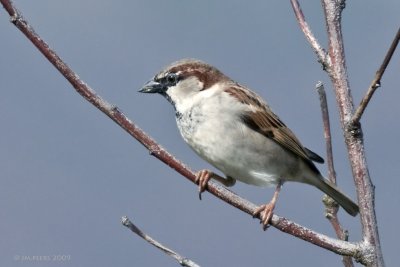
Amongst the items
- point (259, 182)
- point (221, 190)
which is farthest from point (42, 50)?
point (259, 182)

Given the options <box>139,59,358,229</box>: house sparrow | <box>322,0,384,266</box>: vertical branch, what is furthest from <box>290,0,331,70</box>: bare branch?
<box>139,59,358,229</box>: house sparrow

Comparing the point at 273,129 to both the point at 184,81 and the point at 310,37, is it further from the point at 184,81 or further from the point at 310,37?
the point at 310,37

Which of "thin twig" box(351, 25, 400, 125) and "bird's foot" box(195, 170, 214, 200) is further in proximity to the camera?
"bird's foot" box(195, 170, 214, 200)

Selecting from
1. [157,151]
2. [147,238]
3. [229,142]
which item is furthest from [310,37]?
[229,142]

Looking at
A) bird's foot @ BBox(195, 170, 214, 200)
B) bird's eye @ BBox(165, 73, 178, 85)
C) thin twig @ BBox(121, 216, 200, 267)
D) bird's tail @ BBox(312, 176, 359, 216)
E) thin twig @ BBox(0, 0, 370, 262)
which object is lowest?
thin twig @ BBox(121, 216, 200, 267)

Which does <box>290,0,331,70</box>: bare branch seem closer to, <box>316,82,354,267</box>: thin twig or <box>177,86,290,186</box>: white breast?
<box>316,82,354,267</box>: thin twig

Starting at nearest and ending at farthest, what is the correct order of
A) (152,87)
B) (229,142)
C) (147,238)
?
(147,238) → (229,142) → (152,87)
